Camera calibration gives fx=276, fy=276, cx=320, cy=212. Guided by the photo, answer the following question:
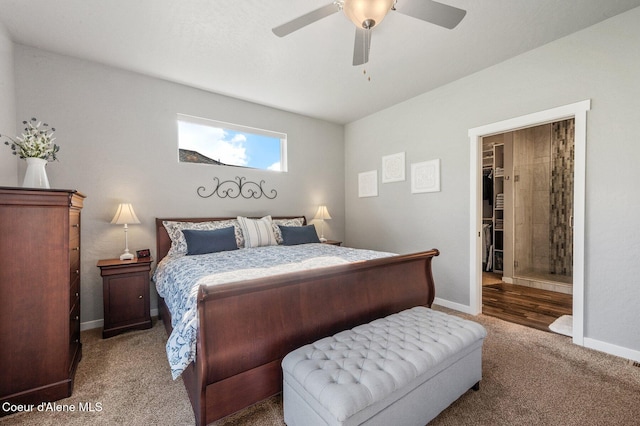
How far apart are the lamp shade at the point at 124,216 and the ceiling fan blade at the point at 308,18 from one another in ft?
7.68

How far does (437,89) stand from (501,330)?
288 centimetres

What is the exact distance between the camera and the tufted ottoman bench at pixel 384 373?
121 centimetres

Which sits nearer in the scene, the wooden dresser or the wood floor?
the wooden dresser

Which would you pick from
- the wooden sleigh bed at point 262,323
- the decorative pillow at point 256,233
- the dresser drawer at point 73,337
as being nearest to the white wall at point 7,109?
the dresser drawer at point 73,337

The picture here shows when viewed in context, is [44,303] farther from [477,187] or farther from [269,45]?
[477,187]

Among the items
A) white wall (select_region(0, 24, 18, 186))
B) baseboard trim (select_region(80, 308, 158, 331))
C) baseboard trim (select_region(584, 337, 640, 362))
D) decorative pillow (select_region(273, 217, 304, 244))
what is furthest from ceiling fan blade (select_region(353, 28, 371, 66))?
baseboard trim (select_region(80, 308, 158, 331))

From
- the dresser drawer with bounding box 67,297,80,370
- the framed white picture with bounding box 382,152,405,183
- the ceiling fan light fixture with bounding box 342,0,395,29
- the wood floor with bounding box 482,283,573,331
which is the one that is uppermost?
the ceiling fan light fixture with bounding box 342,0,395,29

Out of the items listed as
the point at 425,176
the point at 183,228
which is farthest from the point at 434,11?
the point at 183,228

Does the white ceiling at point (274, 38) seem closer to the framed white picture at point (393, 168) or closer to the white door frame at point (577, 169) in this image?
the white door frame at point (577, 169)

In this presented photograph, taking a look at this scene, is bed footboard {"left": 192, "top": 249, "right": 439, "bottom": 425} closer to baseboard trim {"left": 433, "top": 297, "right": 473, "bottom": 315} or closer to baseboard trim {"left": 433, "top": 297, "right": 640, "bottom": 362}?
baseboard trim {"left": 433, "top": 297, "right": 473, "bottom": 315}

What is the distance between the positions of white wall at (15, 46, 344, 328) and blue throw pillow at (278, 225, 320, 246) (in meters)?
0.69

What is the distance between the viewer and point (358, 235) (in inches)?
188

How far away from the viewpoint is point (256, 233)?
3479 millimetres

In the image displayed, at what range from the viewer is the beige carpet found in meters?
1.59
